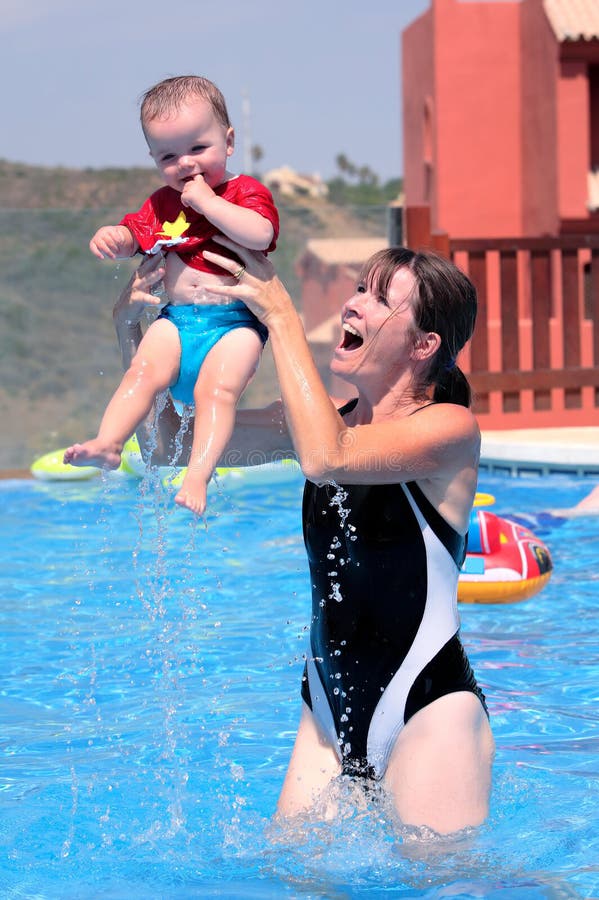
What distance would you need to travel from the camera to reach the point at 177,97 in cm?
→ 318

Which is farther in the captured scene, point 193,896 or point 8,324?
point 8,324

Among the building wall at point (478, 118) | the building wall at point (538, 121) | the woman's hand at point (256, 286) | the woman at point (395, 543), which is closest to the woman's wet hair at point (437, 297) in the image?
the woman at point (395, 543)

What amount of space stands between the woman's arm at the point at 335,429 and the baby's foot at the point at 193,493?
0.32 metres

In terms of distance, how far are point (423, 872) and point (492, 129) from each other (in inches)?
786

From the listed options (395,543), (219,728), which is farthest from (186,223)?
(219,728)

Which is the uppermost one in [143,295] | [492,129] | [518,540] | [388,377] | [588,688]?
[492,129]

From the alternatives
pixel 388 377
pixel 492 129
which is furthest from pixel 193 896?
pixel 492 129

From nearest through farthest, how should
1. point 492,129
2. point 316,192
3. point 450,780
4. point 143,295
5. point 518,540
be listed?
point 450,780 → point 143,295 → point 518,540 → point 492,129 → point 316,192

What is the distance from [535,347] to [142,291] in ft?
32.7

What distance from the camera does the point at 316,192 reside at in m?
91.6

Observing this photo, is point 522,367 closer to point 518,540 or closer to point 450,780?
point 518,540

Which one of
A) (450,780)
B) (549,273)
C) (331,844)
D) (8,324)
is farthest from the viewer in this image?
(8,324)

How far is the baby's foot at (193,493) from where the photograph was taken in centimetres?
306

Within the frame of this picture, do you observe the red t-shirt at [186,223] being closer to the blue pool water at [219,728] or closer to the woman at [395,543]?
the woman at [395,543]
